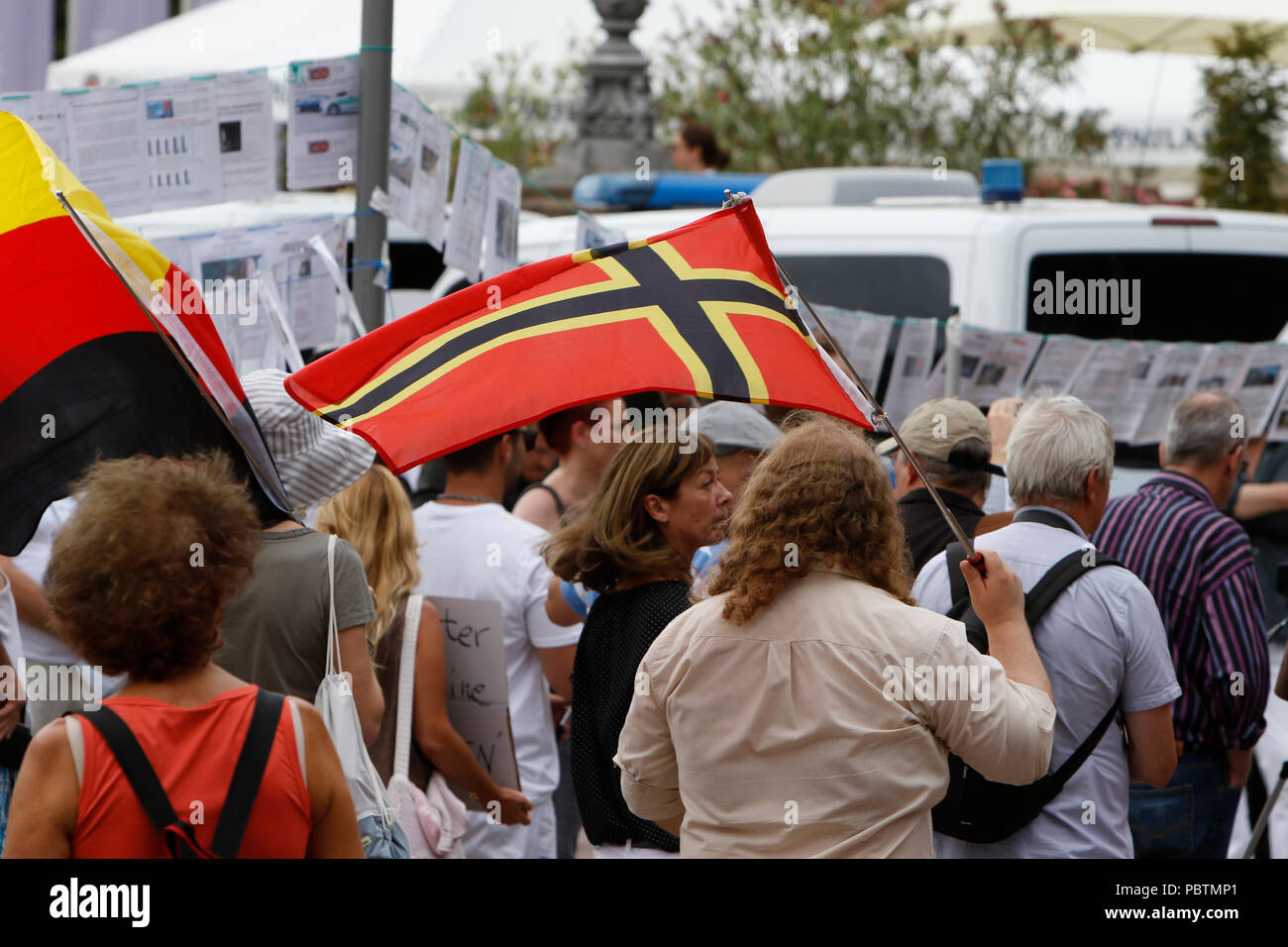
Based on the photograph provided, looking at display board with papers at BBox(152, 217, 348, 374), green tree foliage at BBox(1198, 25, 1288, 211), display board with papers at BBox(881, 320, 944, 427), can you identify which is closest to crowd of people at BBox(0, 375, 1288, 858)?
display board with papers at BBox(152, 217, 348, 374)

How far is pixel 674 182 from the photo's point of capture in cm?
805

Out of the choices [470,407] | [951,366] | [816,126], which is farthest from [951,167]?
[470,407]

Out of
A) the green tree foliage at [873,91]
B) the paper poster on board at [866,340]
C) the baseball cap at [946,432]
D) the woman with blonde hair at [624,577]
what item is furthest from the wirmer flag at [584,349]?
the green tree foliage at [873,91]

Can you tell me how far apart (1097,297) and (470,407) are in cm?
401

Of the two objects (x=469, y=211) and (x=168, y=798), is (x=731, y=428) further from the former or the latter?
(x=168, y=798)

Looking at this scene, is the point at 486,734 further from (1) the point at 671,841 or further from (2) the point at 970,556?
(2) the point at 970,556

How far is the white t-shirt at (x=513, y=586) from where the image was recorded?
412 centimetres

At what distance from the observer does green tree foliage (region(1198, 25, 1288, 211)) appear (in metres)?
12.2

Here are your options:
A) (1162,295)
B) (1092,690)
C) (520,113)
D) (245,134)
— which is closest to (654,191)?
(1162,295)

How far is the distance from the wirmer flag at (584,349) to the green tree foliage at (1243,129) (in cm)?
1014

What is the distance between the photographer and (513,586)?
4121mm

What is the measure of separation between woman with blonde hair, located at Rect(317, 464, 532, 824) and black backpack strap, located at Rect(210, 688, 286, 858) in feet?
4.30
